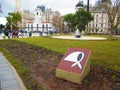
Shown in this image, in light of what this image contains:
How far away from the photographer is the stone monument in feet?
16.6

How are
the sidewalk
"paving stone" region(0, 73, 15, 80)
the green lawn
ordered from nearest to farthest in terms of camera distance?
the sidewalk
"paving stone" region(0, 73, 15, 80)
the green lawn

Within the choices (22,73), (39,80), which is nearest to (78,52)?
(39,80)

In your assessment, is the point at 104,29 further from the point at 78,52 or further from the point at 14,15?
the point at 78,52

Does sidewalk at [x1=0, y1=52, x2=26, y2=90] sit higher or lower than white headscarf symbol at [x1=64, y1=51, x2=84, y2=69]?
lower

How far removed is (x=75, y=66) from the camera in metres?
5.21

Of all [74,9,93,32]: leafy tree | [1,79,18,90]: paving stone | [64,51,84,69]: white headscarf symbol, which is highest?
[74,9,93,32]: leafy tree

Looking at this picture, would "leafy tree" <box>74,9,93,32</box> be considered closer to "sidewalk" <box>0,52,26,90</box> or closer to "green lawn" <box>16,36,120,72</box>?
"green lawn" <box>16,36,120,72</box>

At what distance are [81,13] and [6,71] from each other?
99.6 feet

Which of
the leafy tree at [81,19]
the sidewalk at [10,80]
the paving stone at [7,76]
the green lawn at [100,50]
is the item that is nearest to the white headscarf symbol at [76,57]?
the sidewalk at [10,80]

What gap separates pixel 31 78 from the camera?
585cm

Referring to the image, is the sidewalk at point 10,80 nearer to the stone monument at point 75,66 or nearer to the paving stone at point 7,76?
the paving stone at point 7,76

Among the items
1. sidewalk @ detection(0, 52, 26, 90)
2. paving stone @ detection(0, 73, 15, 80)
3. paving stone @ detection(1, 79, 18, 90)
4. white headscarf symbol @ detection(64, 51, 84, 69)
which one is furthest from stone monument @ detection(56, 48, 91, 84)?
paving stone @ detection(0, 73, 15, 80)

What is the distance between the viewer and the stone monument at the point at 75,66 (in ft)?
16.6

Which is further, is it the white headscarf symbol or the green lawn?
the green lawn
